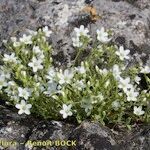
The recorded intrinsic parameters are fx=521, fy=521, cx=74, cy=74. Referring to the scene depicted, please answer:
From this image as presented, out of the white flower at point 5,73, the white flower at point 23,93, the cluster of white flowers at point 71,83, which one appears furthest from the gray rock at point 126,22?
the white flower at point 23,93

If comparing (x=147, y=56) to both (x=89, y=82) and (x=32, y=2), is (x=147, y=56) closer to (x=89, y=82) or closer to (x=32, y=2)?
(x=89, y=82)

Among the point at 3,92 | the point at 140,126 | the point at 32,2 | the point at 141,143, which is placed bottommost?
the point at 141,143

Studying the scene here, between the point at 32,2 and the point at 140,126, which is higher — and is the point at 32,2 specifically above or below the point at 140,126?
above

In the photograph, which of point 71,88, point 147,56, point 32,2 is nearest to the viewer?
point 71,88

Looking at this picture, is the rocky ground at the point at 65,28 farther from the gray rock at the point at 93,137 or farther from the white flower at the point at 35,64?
the white flower at the point at 35,64

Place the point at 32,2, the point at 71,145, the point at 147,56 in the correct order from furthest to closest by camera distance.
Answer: the point at 32,2, the point at 147,56, the point at 71,145

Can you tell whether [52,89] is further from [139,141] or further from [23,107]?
[139,141]

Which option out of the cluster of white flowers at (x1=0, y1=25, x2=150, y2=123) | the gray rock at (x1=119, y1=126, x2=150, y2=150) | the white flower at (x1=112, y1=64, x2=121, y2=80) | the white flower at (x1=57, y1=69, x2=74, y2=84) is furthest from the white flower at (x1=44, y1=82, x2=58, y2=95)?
the gray rock at (x1=119, y1=126, x2=150, y2=150)

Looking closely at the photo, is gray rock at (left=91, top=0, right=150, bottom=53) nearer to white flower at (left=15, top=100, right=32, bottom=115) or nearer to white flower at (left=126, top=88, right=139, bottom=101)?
white flower at (left=126, top=88, right=139, bottom=101)

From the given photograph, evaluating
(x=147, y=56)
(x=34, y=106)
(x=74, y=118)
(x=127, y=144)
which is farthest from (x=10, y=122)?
(x=147, y=56)

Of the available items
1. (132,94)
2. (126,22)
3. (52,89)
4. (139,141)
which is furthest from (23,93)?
(126,22)
